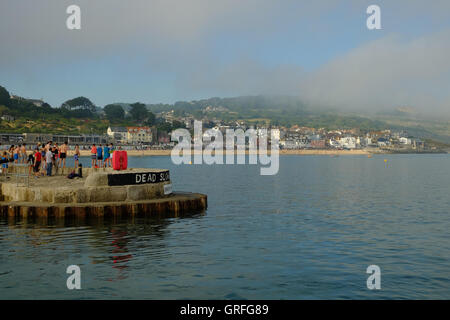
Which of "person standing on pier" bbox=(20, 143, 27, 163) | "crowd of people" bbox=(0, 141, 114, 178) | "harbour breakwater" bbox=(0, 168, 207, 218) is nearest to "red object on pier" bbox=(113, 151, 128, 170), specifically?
"harbour breakwater" bbox=(0, 168, 207, 218)

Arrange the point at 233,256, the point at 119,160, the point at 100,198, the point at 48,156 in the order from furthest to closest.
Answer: the point at 48,156, the point at 119,160, the point at 100,198, the point at 233,256

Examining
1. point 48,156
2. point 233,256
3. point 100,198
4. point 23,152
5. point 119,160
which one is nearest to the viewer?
point 233,256

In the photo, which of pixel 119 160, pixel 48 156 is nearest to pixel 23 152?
pixel 48 156

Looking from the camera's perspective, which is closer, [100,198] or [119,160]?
[100,198]

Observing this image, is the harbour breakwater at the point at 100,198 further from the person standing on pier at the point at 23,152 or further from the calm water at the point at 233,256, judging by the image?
the person standing on pier at the point at 23,152

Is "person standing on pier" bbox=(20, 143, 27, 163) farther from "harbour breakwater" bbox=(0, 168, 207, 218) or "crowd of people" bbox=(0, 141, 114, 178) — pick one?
"harbour breakwater" bbox=(0, 168, 207, 218)

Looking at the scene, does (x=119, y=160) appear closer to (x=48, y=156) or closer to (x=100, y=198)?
(x=100, y=198)

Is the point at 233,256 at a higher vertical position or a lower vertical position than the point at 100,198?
lower

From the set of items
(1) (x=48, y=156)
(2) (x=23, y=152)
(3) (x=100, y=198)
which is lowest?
(3) (x=100, y=198)

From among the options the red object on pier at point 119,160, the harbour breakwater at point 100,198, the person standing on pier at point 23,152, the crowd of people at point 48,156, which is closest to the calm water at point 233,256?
the harbour breakwater at point 100,198

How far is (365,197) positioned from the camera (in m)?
42.8

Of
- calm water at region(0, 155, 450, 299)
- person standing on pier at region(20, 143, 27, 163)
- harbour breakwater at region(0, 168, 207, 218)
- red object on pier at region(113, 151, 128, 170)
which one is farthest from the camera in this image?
person standing on pier at region(20, 143, 27, 163)
